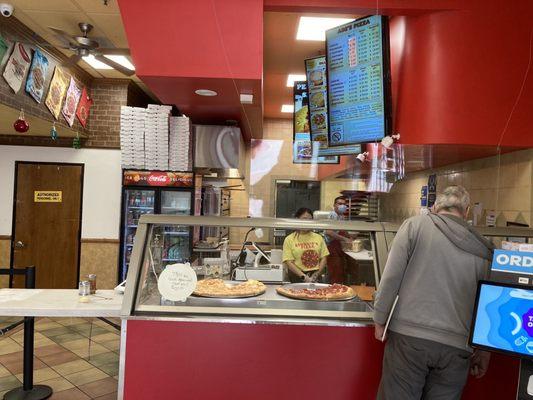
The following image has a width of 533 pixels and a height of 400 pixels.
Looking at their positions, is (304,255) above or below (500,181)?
below

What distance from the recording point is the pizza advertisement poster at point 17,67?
466 cm

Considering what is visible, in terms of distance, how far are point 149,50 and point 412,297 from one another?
2.73 metres

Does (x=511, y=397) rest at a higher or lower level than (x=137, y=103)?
lower

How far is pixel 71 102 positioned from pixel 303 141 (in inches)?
162

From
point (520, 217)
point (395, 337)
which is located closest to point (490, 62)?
point (520, 217)

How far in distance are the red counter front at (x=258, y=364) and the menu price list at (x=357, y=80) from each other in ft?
6.11

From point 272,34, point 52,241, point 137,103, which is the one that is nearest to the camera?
point 272,34

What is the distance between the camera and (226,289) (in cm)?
284

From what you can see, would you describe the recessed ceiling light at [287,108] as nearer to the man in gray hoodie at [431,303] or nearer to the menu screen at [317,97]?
the menu screen at [317,97]

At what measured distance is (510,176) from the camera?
11.7ft

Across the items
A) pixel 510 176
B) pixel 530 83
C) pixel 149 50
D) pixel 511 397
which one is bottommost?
pixel 511 397

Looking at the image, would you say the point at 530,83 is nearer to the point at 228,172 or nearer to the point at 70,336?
the point at 228,172

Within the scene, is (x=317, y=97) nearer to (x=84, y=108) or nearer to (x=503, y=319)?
(x=503, y=319)

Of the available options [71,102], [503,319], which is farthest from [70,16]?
[503,319]
